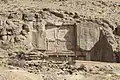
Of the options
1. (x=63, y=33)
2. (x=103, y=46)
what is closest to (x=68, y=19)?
(x=63, y=33)

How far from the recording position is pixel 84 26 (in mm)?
22156

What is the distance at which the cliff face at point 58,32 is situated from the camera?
70.8 ft

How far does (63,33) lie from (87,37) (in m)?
1.51

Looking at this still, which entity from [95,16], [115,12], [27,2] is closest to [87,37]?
[95,16]

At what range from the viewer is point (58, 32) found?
2242cm

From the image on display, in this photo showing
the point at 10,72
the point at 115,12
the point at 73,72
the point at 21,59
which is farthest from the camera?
the point at 115,12

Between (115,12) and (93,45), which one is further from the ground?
(115,12)

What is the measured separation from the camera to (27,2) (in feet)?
87.4

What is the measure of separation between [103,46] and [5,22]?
608cm

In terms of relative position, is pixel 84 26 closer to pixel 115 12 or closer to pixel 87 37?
pixel 87 37

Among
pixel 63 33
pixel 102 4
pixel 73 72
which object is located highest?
pixel 102 4

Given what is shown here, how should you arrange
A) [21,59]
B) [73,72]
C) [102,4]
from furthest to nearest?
[102,4]
[21,59]
[73,72]

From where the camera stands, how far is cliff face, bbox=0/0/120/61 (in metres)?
21.6

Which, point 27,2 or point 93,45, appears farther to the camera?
point 27,2
